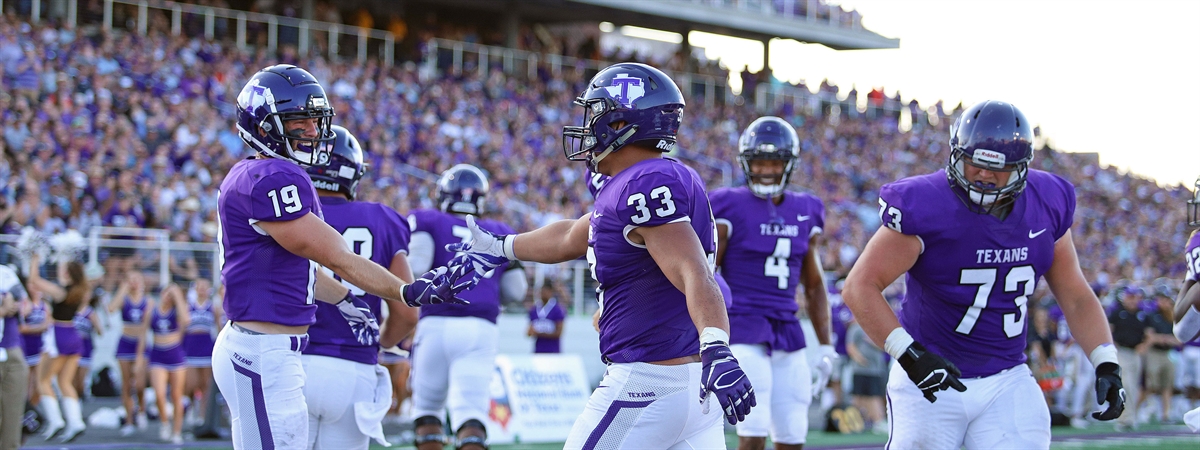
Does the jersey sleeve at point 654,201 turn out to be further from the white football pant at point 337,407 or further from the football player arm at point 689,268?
the white football pant at point 337,407

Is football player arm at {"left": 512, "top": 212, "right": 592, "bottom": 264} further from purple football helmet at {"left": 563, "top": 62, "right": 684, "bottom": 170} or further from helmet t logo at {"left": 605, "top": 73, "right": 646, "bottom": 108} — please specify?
helmet t logo at {"left": 605, "top": 73, "right": 646, "bottom": 108}

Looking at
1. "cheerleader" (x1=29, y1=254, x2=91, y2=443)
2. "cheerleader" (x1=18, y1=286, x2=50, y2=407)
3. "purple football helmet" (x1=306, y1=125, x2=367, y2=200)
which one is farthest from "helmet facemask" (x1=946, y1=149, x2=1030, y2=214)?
"cheerleader" (x1=29, y1=254, x2=91, y2=443)

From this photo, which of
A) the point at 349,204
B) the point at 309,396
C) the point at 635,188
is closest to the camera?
the point at 635,188

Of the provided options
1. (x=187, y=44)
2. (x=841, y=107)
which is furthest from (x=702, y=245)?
(x=841, y=107)

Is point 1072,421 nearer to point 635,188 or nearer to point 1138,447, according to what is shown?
point 1138,447

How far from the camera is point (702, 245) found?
392 centimetres

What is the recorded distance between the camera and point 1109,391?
15.5 ft

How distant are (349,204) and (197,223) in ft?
30.7

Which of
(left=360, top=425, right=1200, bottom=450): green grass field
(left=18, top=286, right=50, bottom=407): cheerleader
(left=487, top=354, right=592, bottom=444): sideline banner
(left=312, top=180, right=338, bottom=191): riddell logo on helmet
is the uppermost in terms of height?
(left=312, top=180, right=338, bottom=191): riddell logo on helmet

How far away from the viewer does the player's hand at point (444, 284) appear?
420 cm

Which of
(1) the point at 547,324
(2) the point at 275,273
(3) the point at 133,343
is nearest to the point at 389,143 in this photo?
(1) the point at 547,324

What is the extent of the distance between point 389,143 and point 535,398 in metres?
8.02

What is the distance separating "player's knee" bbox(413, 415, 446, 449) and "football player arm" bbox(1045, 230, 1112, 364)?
358cm

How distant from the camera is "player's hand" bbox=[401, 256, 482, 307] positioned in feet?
13.8
